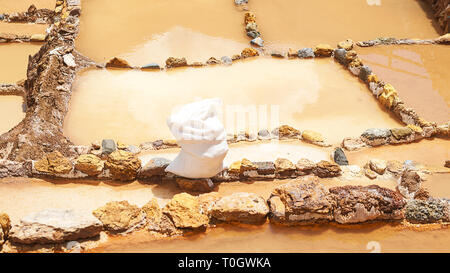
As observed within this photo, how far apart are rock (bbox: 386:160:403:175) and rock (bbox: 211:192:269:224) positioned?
259 centimetres

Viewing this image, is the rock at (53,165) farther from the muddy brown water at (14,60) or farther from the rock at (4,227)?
the muddy brown water at (14,60)

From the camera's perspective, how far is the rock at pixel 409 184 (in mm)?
7109

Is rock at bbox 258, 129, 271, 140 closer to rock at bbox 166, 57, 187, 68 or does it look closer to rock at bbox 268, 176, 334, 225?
rock at bbox 268, 176, 334, 225

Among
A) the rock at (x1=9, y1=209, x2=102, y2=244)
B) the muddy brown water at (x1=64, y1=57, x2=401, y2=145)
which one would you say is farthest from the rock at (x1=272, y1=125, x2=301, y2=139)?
the rock at (x1=9, y1=209, x2=102, y2=244)

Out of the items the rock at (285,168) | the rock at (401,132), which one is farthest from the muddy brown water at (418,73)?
the rock at (285,168)

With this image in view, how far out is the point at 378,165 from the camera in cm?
771

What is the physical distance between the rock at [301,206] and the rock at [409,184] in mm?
1497

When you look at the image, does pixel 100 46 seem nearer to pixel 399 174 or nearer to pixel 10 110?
pixel 10 110

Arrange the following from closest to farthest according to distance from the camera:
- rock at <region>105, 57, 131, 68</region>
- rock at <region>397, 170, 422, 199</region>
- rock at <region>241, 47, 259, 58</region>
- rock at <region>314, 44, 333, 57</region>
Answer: rock at <region>397, 170, 422, 199</region> < rock at <region>105, 57, 131, 68</region> < rock at <region>241, 47, 259, 58</region> < rock at <region>314, 44, 333, 57</region>

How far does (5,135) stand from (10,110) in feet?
7.62

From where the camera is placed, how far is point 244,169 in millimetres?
7438

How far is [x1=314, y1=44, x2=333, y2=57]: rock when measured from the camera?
1162cm

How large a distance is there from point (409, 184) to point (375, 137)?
5.59ft

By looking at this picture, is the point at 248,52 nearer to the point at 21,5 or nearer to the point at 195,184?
the point at 195,184
